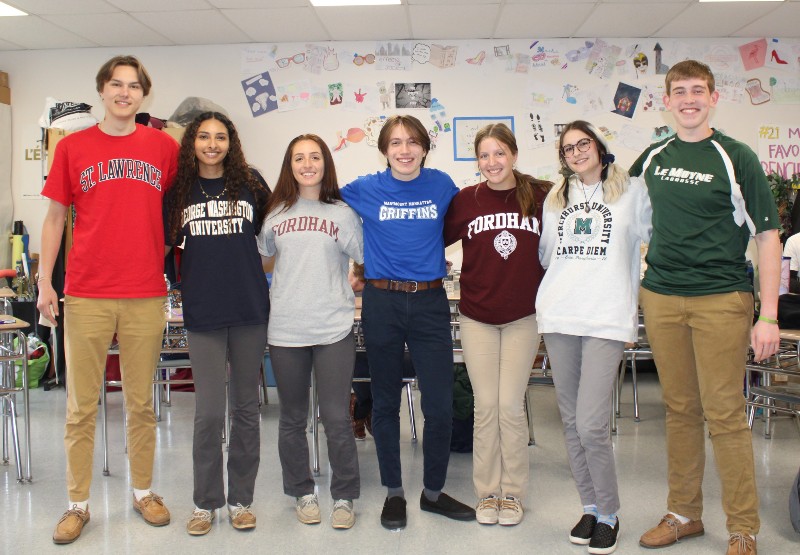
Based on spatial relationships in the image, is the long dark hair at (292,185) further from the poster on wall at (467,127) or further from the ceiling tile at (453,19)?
the poster on wall at (467,127)

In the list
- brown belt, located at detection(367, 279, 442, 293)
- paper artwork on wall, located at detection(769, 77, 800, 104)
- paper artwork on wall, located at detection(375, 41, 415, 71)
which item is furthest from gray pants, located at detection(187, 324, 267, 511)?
paper artwork on wall, located at detection(769, 77, 800, 104)

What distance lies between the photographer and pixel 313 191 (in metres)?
2.63

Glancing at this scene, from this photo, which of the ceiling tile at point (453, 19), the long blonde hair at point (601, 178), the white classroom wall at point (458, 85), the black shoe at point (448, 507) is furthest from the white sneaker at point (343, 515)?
the ceiling tile at point (453, 19)

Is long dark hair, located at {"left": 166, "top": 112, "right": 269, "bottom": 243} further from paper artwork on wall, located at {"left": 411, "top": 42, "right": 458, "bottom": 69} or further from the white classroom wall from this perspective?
paper artwork on wall, located at {"left": 411, "top": 42, "right": 458, "bottom": 69}

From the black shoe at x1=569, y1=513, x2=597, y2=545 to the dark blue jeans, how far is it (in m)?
0.51

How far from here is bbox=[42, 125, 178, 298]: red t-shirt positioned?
2.50 metres

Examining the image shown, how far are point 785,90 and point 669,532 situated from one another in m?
4.64

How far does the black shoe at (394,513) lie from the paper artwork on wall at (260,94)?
402cm

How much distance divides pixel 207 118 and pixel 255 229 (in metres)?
0.42

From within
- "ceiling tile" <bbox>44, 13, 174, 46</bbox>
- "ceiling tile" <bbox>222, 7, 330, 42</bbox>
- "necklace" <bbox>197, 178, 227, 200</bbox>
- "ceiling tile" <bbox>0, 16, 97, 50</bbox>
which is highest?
"ceiling tile" <bbox>222, 7, 330, 42</bbox>

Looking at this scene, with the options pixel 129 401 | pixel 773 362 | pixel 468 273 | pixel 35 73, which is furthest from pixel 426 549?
pixel 35 73

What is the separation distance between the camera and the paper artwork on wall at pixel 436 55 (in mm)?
5824

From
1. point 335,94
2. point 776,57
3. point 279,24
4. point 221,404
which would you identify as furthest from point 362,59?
point 221,404

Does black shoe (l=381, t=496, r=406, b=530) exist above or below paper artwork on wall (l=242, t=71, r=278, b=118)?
below
